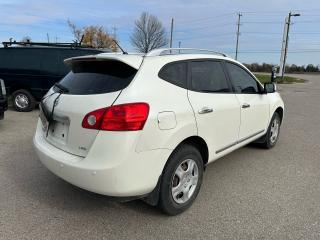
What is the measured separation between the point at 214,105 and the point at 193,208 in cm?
117

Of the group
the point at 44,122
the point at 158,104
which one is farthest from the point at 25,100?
the point at 158,104

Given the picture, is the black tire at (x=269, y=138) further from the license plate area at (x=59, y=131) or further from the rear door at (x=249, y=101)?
the license plate area at (x=59, y=131)

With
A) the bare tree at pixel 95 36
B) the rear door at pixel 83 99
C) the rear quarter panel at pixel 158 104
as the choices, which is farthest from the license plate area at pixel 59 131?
the bare tree at pixel 95 36

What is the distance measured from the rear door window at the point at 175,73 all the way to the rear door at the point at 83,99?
33cm

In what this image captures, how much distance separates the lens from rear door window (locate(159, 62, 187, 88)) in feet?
10.8

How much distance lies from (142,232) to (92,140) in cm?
101

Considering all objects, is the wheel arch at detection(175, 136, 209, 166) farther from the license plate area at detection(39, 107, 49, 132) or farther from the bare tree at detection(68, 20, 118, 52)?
the bare tree at detection(68, 20, 118, 52)

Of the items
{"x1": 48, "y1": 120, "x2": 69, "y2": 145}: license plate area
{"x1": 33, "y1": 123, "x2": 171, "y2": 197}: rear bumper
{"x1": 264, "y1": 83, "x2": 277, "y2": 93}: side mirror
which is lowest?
{"x1": 33, "y1": 123, "x2": 171, "y2": 197}: rear bumper

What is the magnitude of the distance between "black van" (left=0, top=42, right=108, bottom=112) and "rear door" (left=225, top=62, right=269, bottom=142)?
5291 millimetres

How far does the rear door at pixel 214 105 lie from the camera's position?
141 inches

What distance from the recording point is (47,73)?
9094 mm

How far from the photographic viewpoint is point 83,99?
123 inches

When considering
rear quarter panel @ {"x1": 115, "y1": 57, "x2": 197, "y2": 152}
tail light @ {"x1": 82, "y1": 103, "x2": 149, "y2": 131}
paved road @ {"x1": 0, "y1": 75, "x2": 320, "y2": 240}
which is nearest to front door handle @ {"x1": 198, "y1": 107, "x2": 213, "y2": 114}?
rear quarter panel @ {"x1": 115, "y1": 57, "x2": 197, "y2": 152}

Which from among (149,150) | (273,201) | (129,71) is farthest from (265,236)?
(129,71)
